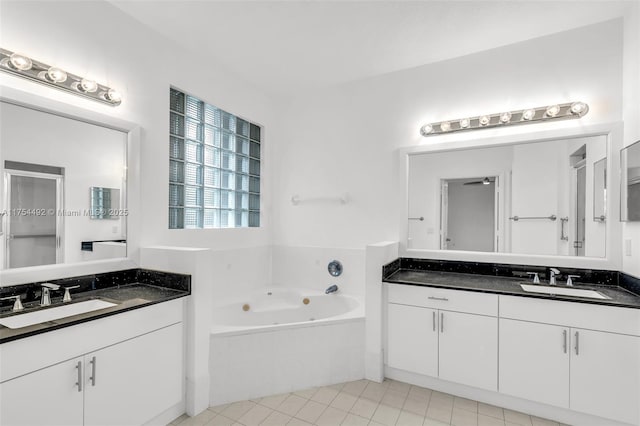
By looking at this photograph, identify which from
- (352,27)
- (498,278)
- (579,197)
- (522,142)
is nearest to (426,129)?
(522,142)

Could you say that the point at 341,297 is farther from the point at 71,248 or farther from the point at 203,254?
the point at 71,248

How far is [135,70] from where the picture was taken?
226 centimetres

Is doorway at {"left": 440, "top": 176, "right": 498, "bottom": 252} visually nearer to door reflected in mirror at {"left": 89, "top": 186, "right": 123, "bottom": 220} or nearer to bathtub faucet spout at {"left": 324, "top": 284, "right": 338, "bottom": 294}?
bathtub faucet spout at {"left": 324, "top": 284, "right": 338, "bottom": 294}

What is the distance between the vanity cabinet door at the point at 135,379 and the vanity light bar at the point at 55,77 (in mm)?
1463

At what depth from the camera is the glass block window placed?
2641 millimetres

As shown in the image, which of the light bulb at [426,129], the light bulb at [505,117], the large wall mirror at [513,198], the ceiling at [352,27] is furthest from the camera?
the light bulb at [426,129]

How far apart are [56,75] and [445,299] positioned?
2.78 meters

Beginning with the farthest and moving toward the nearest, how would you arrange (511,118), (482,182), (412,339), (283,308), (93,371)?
(283,308) → (482,182) → (511,118) → (412,339) → (93,371)

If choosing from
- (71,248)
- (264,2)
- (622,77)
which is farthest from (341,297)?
(622,77)

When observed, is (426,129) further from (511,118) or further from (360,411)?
(360,411)

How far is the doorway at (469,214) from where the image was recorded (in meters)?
2.66

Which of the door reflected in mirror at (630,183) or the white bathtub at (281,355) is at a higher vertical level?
the door reflected in mirror at (630,183)

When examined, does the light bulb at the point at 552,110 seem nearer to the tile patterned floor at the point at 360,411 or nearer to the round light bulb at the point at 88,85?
the tile patterned floor at the point at 360,411

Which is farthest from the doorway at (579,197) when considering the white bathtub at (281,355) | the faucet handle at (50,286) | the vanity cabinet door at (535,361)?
the faucet handle at (50,286)
